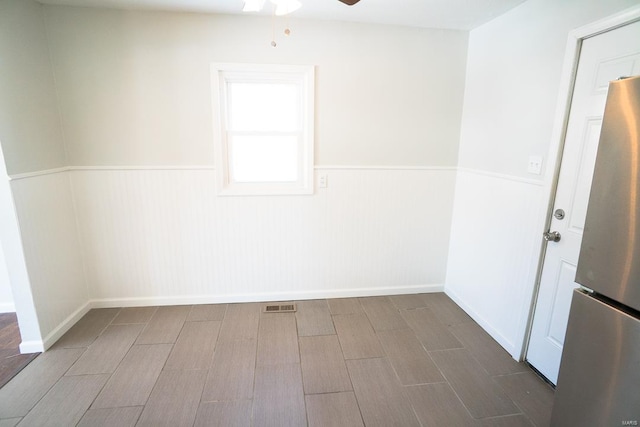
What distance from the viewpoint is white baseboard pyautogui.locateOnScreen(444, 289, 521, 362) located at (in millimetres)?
2128

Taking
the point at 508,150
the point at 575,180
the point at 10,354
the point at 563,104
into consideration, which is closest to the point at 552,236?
the point at 575,180

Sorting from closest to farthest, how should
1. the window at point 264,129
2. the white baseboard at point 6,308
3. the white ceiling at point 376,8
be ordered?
the white ceiling at point 376,8, the window at point 264,129, the white baseboard at point 6,308

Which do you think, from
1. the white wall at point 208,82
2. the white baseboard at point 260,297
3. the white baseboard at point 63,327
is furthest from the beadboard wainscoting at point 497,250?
the white baseboard at point 63,327

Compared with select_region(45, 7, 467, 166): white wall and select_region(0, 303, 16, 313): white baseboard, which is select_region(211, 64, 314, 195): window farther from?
select_region(0, 303, 16, 313): white baseboard

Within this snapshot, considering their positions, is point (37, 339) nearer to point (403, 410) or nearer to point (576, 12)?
point (403, 410)

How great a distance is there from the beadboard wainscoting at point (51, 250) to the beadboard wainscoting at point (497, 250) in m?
3.38

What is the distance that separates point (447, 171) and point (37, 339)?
355 cm

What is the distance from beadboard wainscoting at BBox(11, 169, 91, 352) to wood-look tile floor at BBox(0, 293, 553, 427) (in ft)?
0.51

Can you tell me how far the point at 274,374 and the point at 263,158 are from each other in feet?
5.72

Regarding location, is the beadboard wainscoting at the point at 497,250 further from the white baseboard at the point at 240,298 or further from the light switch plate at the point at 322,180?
the light switch plate at the point at 322,180

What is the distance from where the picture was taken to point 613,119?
3.13ft

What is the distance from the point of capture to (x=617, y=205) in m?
0.93

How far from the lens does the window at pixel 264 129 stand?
2.45m

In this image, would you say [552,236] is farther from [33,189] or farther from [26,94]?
[26,94]
